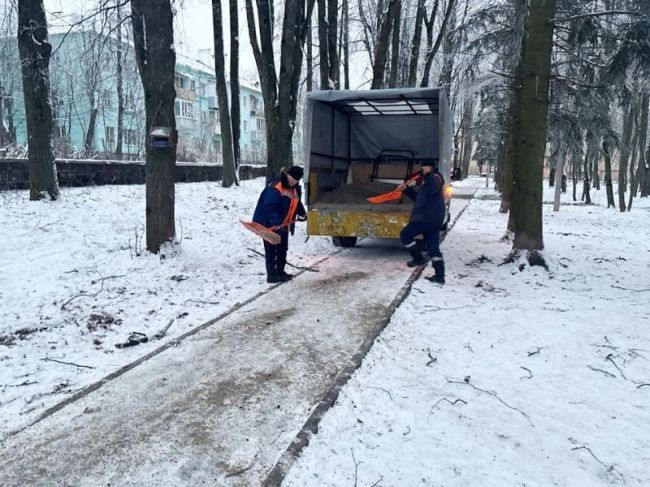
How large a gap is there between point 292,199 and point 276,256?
92cm

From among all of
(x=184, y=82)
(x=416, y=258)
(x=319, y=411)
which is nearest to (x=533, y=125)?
(x=416, y=258)

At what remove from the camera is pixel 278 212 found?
730 cm

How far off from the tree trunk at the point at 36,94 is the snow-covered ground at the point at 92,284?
0.59 meters

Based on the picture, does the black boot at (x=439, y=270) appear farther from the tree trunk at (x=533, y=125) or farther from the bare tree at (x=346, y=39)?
the bare tree at (x=346, y=39)

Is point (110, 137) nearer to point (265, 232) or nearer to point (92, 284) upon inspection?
point (92, 284)

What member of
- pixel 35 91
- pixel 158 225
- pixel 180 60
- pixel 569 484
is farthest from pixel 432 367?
pixel 180 60

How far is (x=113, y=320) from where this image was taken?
18.3ft

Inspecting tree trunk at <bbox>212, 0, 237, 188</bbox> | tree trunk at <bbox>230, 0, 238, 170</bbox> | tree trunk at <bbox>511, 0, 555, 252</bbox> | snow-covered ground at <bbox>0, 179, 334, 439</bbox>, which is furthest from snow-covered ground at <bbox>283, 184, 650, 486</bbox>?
tree trunk at <bbox>230, 0, 238, 170</bbox>

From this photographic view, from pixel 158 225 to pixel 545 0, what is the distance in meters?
7.29

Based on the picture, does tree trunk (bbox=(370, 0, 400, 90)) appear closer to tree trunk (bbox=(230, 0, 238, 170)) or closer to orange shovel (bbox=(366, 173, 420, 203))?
tree trunk (bbox=(230, 0, 238, 170))

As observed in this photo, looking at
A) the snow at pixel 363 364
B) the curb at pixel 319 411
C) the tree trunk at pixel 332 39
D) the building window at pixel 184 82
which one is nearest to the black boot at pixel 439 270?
the snow at pixel 363 364

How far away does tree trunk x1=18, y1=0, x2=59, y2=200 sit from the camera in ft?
32.5

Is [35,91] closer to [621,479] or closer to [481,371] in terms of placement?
[481,371]

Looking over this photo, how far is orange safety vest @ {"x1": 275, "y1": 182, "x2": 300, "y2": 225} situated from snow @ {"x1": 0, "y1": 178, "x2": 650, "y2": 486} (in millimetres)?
1006
